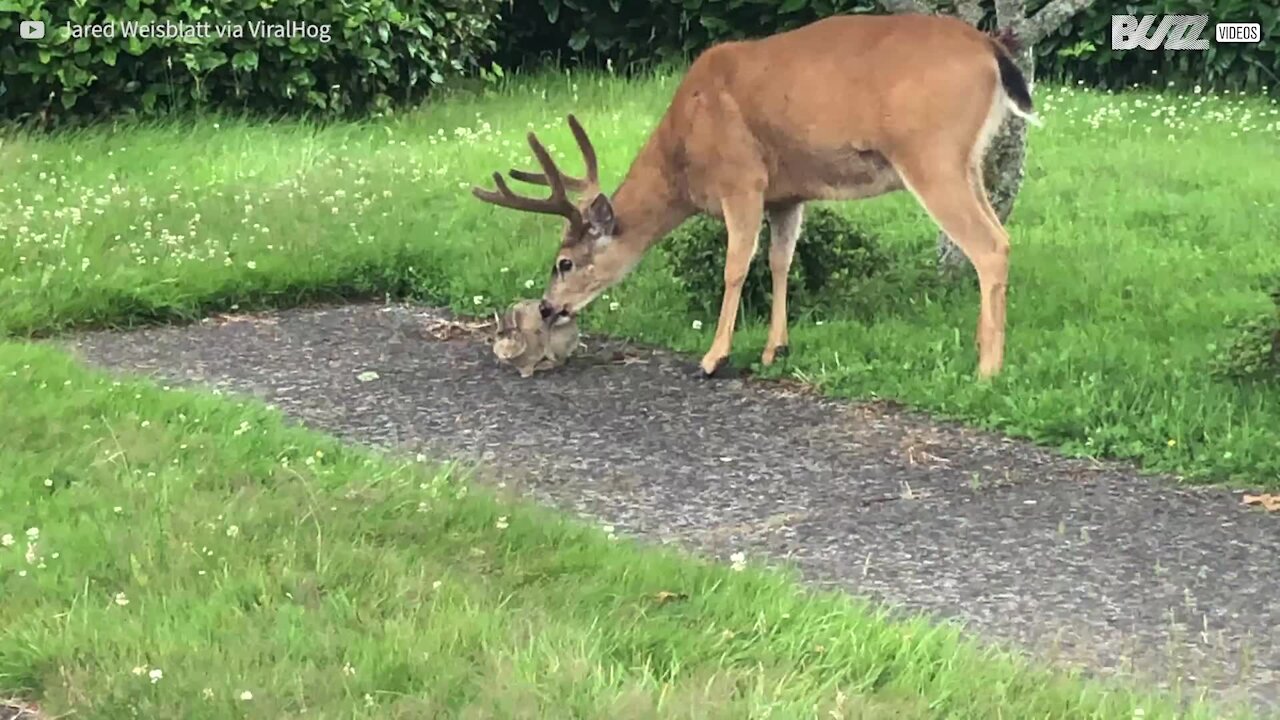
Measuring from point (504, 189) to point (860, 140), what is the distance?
1.49 m

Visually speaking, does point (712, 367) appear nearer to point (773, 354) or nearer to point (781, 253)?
point (773, 354)

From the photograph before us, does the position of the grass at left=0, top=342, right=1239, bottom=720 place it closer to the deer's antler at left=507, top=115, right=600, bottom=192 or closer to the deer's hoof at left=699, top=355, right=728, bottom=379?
the deer's hoof at left=699, top=355, right=728, bottom=379

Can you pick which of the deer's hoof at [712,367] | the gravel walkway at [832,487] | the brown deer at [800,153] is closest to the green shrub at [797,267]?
the brown deer at [800,153]

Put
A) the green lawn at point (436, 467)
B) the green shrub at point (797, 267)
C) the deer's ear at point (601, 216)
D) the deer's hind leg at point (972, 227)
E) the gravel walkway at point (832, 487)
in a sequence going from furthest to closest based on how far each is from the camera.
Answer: the green shrub at point (797, 267)
the deer's ear at point (601, 216)
the deer's hind leg at point (972, 227)
the gravel walkway at point (832, 487)
the green lawn at point (436, 467)

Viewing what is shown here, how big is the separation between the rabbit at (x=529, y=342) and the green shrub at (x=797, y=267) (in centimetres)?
85

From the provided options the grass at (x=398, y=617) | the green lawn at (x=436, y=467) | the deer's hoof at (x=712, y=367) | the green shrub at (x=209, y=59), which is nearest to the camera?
the grass at (x=398, y=617)

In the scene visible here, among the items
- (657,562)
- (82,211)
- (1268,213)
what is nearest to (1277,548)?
(657,562)

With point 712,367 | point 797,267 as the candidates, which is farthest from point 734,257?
point 797,267

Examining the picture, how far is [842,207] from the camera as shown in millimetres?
9594

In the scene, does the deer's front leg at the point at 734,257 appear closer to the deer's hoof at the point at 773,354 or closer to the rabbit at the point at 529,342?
the deer's hoof at the point at 773,354

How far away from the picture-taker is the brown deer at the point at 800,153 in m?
6.60

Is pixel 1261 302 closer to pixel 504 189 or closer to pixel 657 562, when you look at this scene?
pixel 504 189

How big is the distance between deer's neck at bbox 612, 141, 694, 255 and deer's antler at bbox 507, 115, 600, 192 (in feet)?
0.49

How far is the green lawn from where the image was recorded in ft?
12.8
